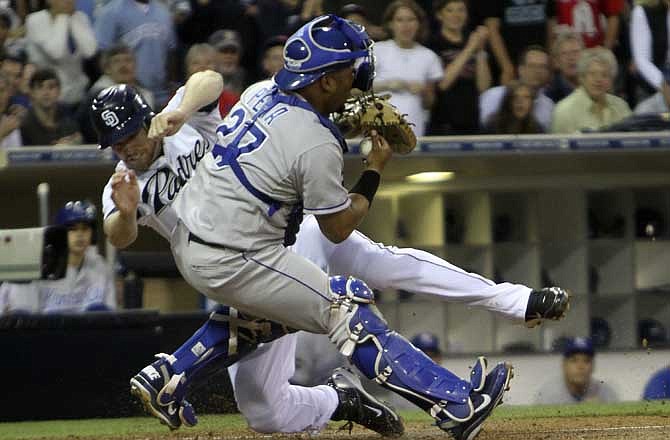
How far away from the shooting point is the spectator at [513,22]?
9680mm

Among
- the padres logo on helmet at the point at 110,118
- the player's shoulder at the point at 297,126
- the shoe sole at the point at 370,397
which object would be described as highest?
the player's shoulder at the point at 297,126

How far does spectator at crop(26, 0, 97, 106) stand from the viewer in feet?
30.3

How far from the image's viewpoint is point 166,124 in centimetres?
511

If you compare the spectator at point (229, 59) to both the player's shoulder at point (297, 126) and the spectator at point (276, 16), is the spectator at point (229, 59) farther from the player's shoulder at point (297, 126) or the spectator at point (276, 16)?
the player's shoulder at point (297, 126)

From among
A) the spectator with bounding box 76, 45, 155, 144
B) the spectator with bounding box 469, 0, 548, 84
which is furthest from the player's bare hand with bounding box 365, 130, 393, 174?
the spectator with bounding box 469, 0, 548, 84

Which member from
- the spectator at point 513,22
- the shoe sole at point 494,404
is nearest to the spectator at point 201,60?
the spectator at point 513,22

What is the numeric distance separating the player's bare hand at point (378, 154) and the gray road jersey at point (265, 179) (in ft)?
0.88

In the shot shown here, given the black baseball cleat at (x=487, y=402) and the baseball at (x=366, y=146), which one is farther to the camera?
the baseball at (x=366, y=146)

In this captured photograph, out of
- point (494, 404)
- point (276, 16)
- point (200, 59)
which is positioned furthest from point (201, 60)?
point (494, 404)

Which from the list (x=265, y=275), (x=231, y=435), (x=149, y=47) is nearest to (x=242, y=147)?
(x=265, y=275)

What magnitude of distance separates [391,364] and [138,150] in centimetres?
130

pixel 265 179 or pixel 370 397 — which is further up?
pixel 265 179

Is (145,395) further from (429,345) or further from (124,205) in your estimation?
(429,345)

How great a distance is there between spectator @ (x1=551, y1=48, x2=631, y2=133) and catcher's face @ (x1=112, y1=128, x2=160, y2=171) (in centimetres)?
443
